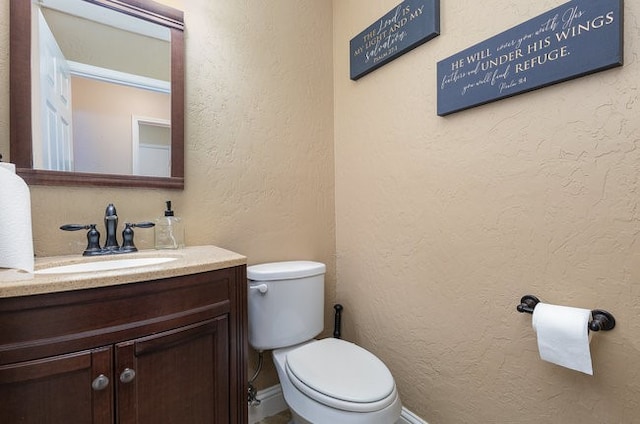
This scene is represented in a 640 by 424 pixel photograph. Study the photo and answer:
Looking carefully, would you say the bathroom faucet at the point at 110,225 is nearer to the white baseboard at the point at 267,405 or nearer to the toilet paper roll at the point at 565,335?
the white baseboard at the point at 267,405

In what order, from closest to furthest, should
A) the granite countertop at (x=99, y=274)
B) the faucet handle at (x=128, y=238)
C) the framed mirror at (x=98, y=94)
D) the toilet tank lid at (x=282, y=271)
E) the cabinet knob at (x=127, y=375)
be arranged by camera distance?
the granite countertop at (x=99, y=274), the cabinet knob at (x=127, y=375), the framed mirror at (x=98, y=94), the faucet handle at (x=128, y=238), the toilet tank lid at (x=282, y=271)

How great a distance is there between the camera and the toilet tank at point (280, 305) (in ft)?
4.36

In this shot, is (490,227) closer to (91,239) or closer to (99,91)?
(91,239)

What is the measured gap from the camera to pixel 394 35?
1360 millimetres

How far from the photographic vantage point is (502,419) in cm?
104

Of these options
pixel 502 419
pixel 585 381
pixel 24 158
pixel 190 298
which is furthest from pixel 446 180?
pixel 24 158

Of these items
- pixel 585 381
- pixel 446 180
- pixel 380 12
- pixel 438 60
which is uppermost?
pixel 380 12

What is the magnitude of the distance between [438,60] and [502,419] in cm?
134

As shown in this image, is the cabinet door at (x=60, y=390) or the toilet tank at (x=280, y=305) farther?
the toilet tank at (x=280, y=305)

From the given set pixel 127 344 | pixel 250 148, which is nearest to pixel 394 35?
pixel 250 148

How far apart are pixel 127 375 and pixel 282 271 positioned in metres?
0.67

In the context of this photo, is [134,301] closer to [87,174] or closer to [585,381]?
[87,174]

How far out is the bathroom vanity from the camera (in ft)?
2.28

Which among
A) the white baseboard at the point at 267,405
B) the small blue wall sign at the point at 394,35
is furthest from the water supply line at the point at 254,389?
the small blue wall sign at the point at 394,35
